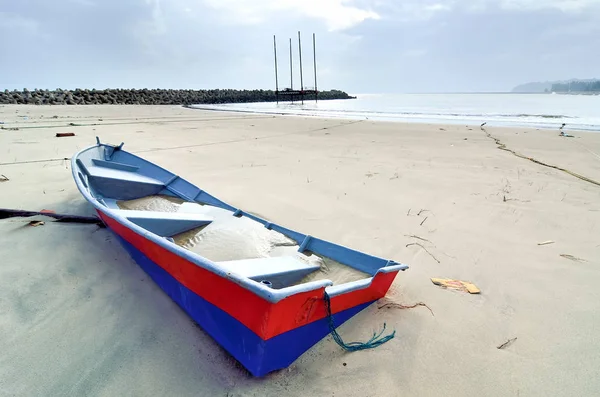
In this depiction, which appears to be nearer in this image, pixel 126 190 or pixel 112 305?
pixel 112 305

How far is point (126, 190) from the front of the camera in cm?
430

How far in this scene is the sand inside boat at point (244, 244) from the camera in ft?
8.26

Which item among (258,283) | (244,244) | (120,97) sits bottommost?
(244,244)

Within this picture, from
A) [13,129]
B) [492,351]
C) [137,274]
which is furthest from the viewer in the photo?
[13,129]

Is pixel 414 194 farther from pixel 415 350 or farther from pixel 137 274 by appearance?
pixel 137 274

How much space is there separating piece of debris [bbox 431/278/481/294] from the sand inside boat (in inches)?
23.9

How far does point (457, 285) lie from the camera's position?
258cm

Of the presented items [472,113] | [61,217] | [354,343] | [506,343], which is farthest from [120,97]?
[506,343]

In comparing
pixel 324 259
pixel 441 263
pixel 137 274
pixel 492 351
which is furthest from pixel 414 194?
pixel 137 274

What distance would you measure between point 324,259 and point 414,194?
245cm

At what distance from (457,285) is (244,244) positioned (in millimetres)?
1637

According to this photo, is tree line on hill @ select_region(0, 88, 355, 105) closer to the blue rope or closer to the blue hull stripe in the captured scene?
the blue hull stripe

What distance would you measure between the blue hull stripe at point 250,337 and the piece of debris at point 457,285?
91cm

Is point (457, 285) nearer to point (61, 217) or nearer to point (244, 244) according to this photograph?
point (244, 244)
